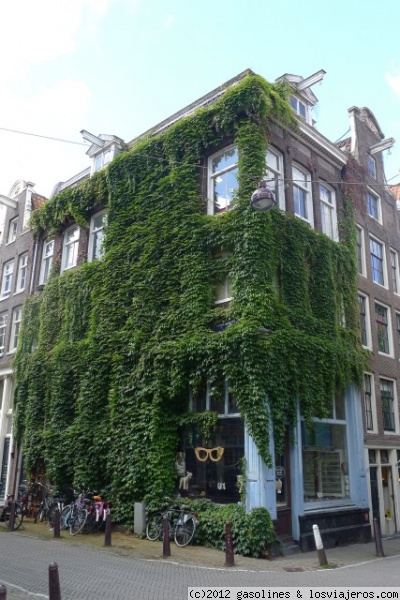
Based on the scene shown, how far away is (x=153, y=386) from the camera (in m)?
15.8

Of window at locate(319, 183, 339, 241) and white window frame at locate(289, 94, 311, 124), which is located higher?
white window frame at locate(289, 94, 311, 124)

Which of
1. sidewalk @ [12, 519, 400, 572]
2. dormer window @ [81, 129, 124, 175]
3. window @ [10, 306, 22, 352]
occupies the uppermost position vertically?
dormer window @ [81, 129, 124, 175]

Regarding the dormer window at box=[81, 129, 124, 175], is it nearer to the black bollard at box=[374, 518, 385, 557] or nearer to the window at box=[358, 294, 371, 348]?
the window at box=[358, 294, 371, 348]

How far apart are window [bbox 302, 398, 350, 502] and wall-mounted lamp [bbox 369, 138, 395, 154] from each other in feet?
41.2

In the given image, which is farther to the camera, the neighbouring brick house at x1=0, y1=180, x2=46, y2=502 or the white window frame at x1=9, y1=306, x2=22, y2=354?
the white window frame at x1=9, y1=306, x2=22, y2=354

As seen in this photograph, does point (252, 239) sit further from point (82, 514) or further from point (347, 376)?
point (82, 514)

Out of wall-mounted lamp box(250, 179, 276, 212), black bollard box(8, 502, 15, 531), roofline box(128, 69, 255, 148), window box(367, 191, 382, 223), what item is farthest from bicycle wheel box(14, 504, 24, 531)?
window box(367, 191, 382, 223)

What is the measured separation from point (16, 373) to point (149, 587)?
15.7 meters

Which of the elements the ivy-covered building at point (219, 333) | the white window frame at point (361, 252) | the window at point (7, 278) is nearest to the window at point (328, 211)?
the ivy-covered building at point (219, 333)

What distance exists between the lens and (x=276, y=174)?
17.6 meters

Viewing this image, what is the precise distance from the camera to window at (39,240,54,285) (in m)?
24.5

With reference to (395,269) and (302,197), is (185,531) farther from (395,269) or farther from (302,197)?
(395,269)

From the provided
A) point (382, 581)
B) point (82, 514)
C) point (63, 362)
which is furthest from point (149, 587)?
point (63, 362)

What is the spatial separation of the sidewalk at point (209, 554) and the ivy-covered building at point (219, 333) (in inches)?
34.4
